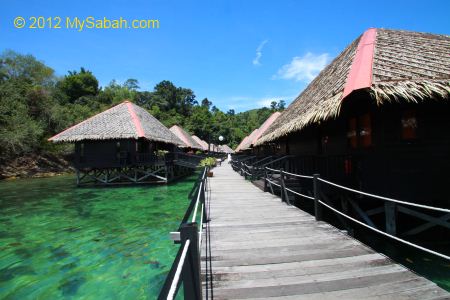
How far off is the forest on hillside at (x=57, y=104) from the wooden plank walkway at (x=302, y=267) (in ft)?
104

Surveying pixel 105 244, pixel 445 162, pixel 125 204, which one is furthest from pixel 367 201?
pixel 125 204

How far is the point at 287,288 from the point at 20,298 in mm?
5099

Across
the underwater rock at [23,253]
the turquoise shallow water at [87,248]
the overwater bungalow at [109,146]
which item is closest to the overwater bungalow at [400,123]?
the turquoise shallow water at [87,248]

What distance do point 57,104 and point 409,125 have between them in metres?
42.2

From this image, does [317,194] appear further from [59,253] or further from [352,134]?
[59,253]

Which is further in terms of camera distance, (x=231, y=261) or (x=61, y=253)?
(x=61, y=253)

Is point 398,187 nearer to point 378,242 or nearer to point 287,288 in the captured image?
point 378,242

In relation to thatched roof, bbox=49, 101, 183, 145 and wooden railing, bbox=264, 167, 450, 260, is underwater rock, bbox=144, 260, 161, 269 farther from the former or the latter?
thatched roof, bbox=49, 101, 183, 145

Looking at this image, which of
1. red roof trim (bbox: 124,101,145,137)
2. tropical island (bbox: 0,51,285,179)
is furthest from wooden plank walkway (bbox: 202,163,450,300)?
tropical island (bbox: 0,51,285,179)

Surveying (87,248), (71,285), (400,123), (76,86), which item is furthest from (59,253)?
(76,86)

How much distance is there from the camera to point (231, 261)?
3920 millimetres

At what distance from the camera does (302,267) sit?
368cm

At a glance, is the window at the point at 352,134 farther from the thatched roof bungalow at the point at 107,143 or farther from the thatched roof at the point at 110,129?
the thatched roof bungalow at the point at 107,143

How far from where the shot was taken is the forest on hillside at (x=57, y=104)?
30.2 metres
